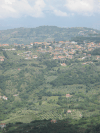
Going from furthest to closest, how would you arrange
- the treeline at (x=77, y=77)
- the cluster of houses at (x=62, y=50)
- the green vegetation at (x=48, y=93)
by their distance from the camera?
the cluster of houses at (x=62, y=50) < the treeline at (x=77, y=77) < the green vegetation at (x=48, y=93)

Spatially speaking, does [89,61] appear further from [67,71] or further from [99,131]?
[99,131]

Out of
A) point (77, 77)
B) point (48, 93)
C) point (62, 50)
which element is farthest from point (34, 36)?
point (48, 93)

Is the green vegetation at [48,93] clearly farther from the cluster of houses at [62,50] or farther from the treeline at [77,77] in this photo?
the cluster of houses at [62,50]

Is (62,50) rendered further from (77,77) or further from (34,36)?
(34,36)

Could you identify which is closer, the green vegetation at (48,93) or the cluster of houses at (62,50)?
the green vegetation at (48,93)

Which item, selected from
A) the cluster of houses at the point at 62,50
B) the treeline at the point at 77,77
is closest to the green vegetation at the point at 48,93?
the treeline at the point at 77,77

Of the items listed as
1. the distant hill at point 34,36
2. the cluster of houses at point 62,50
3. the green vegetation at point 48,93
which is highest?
the distant hill at point 34,36

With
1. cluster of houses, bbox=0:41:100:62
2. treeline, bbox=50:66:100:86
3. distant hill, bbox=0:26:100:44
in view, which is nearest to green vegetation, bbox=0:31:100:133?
treeline, bbox=50:66:100:86

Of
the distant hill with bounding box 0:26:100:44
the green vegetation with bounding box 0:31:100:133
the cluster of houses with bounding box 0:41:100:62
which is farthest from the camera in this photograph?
the distant hill with bounding box 0:26:100:44

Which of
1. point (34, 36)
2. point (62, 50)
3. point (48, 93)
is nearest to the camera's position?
point (48, 93)

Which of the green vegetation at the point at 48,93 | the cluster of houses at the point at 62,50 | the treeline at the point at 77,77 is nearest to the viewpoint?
the green vegetation at the point at 48,93

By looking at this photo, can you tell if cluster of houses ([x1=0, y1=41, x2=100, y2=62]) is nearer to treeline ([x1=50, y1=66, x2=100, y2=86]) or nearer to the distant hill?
treeline ([x1=50, y1=66, x2=100, y2=86])
